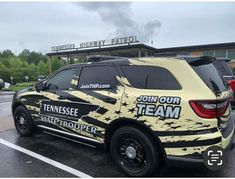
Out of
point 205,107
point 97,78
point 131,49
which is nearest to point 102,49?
point 131,49

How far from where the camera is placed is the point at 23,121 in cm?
617

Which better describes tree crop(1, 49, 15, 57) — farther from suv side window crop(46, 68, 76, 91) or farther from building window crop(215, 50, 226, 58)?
suv side window crop(46, 68, 76, 91)

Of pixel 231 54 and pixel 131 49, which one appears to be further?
pixel 131 49

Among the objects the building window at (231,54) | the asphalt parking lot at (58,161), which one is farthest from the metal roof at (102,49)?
the asphalt parking lot at (58,161)

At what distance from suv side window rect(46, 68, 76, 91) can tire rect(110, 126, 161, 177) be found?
5.18 ft

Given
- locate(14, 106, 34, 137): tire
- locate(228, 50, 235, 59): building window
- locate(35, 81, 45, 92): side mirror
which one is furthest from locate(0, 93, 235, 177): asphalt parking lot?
locate(228, 50, 235, 59): building window

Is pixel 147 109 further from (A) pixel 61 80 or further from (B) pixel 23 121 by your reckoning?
(B) pixel 23 121

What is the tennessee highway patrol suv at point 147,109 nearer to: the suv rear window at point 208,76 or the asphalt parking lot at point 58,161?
the suv rear window at point 208,76

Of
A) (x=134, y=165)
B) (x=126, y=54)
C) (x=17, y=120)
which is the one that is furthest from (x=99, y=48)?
(x=134, y=165)

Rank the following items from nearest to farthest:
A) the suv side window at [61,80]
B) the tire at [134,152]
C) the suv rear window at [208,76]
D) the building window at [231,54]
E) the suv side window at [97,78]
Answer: the suv rear window at [208,76], the tire at [134,152], the suv side window at [97,78], the suv side window at [61,80], the building window at [231,54]

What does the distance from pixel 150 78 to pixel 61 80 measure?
6.99 feet

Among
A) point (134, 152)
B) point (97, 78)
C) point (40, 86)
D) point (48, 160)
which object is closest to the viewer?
point (134, 152)

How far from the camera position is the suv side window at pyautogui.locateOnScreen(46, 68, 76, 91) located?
5.07m

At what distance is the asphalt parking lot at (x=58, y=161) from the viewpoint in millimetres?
4082
